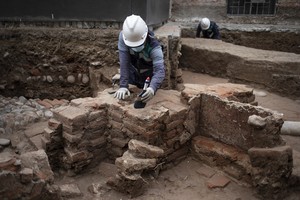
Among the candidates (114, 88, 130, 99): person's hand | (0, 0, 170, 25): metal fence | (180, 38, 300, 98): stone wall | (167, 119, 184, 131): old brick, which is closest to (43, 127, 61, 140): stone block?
(114, 88, 130, 99): person's hand

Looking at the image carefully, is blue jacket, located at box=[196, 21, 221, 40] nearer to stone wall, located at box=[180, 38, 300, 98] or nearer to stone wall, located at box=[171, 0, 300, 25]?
stone wall, located at box=[180, 38, 300, 98]

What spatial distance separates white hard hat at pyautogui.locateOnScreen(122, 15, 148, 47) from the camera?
3.64 meters

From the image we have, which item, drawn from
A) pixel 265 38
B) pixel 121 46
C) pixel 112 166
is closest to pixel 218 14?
pixel 265 38

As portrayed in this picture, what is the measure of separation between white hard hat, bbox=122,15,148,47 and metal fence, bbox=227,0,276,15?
8995 mm

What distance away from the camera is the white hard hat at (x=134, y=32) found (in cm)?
364

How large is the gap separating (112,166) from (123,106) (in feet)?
2.63

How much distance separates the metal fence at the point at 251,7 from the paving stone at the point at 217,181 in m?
Answer: 9.56

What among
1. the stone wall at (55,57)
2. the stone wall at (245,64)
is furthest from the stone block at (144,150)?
the stone wall at (245,64)

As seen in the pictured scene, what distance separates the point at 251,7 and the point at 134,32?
9.41 m

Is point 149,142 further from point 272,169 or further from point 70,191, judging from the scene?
point 272,169

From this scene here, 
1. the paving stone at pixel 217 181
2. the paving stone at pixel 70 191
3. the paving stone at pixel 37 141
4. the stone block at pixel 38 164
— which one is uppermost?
the stone block at pixel 38 164

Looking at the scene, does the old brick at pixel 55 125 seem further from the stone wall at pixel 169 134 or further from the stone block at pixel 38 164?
the stone block at pixel 38 164

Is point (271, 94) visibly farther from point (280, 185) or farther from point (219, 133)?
point (280, 185)

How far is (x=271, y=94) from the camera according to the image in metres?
6.10
